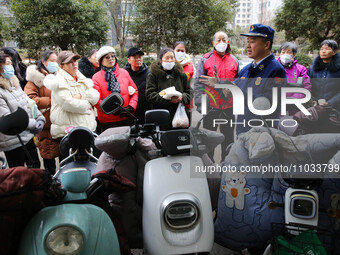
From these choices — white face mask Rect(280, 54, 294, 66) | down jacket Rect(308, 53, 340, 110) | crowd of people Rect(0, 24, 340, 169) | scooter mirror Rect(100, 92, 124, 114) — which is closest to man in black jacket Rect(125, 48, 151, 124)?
crowd of people Rect(0, 24, 340, 169)

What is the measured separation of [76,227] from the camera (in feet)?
4.35

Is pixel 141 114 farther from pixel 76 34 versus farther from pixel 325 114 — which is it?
pixel 76 34

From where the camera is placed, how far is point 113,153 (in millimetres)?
1966

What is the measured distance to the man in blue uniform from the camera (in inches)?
96.1

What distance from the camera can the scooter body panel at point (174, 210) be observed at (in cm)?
167

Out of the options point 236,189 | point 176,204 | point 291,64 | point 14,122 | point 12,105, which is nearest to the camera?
point 14,122

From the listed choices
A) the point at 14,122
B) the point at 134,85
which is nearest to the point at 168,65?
the point at 134,85

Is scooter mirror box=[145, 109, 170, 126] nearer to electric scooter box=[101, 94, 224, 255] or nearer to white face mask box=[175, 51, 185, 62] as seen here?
electric scooter box=[101, 94, 224, 255]

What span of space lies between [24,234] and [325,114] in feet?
9.77

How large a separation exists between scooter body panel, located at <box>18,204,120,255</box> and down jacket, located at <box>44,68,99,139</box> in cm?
173

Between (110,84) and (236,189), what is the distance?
2078 millimetres

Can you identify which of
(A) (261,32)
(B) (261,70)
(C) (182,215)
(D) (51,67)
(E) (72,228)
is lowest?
(C) (182,215)

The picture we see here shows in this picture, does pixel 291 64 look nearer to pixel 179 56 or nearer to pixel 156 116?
pixel 179 56

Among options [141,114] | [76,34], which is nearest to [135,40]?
[76,34]
